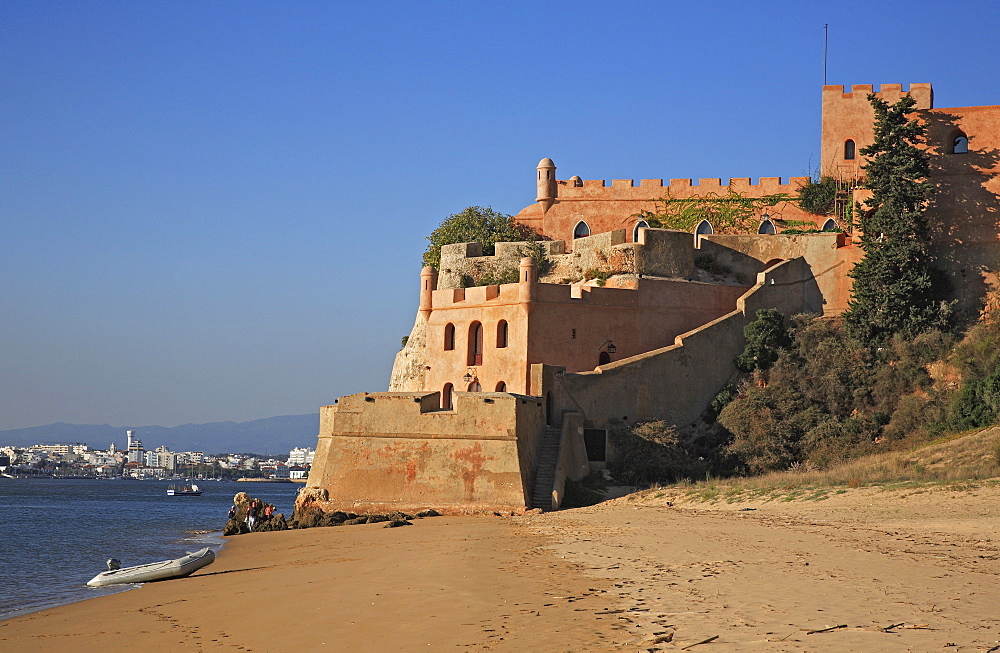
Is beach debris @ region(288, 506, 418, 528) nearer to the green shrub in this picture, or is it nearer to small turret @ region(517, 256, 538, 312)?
small turret @ region(517, 256, 538, 312)

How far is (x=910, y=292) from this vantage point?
31016mm

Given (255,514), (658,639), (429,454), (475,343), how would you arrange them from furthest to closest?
(475,343) < (255,514) < (429,454) < (658,639)

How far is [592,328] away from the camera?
3164cm

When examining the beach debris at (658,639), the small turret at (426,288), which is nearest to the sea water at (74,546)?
the small turret at (426,288)

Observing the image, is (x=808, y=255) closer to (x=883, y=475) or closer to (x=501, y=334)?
(x=501, y=334)

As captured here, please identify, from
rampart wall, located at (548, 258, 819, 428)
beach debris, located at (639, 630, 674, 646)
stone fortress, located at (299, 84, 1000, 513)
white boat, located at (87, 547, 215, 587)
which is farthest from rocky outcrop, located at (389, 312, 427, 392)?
beach debris, located at (639, 630, 674, 646)

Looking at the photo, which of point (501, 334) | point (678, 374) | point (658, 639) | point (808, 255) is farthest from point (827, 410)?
point (658, 639)

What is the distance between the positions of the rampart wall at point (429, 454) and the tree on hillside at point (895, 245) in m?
11.4

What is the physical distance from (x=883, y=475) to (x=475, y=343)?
13148mm

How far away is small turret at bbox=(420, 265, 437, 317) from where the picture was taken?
3491 centimetres

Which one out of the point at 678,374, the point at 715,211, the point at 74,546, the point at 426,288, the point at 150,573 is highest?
the point at 715,211

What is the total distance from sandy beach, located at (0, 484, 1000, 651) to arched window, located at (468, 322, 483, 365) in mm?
11890

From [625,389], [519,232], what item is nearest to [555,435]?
[625,389]

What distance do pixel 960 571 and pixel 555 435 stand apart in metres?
15.5
